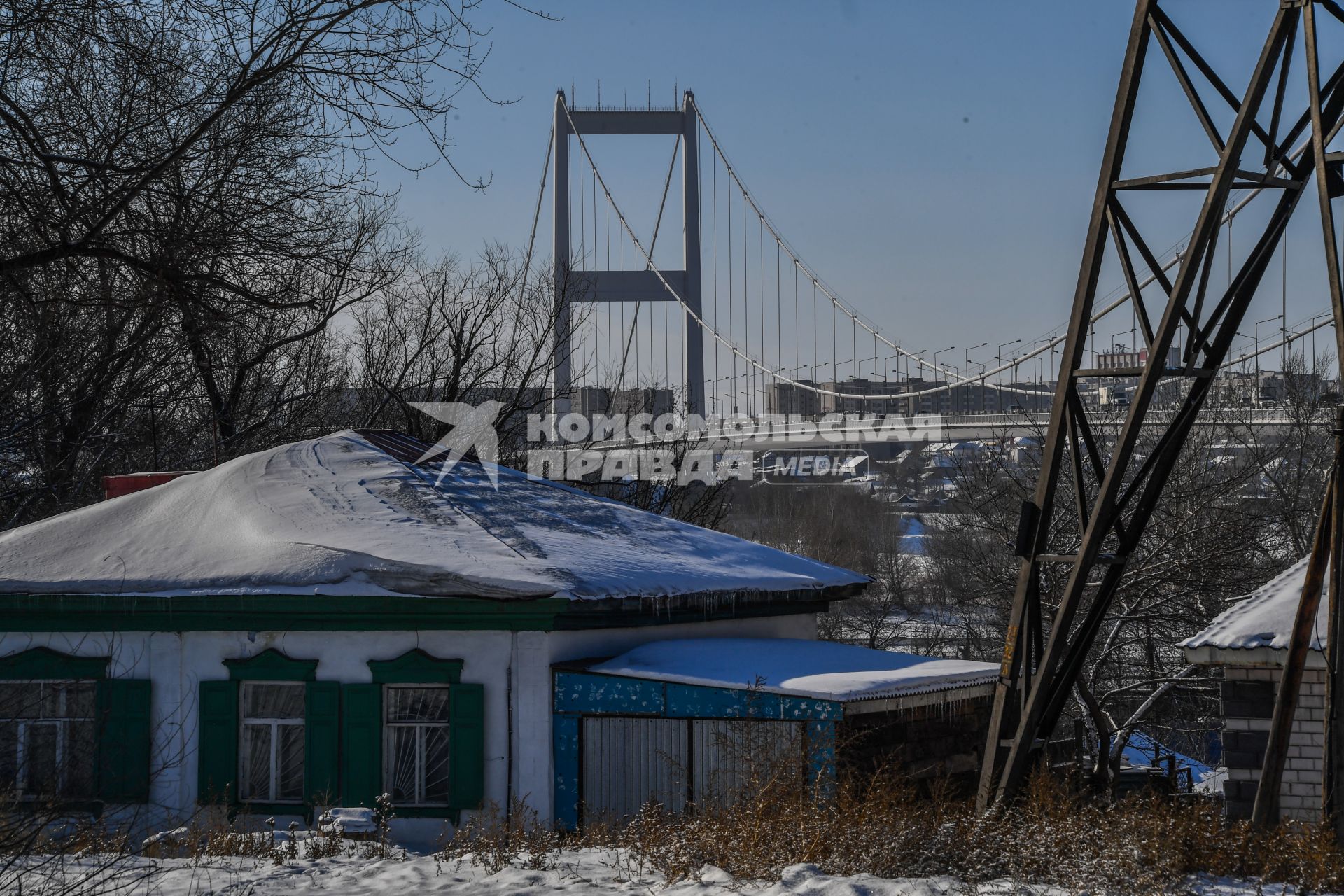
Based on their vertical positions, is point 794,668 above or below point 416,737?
above

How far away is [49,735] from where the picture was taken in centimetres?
1066

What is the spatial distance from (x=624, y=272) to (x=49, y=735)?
96.0 feet

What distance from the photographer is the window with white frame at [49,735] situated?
1043cm

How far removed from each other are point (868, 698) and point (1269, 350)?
26.0m

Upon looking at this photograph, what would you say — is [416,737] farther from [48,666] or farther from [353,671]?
[48,666]

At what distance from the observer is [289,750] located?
10477 mm

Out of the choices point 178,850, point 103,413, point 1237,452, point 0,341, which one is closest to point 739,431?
point 1237,452

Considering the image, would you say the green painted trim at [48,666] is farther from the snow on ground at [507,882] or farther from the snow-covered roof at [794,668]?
the snow-covered roof at [794,668]

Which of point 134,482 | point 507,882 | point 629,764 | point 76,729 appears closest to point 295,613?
point 76,729

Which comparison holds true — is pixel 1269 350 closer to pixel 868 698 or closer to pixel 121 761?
pixel 868 698

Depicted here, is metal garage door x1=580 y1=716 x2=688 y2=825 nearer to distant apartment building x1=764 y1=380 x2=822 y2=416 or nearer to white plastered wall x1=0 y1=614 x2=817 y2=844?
white plastered wall x1=0 y1=614 x2=817 y2=844

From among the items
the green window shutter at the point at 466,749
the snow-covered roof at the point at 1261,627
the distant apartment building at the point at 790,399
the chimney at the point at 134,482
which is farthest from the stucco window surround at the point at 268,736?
the distant apartment building at the point at 790,399

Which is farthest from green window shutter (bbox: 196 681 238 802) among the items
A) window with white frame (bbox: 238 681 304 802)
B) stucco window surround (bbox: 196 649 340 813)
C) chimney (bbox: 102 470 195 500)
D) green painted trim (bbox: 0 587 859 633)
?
chimney (bbox: 102 470 195 500)

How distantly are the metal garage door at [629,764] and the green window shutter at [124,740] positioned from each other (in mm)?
3649
